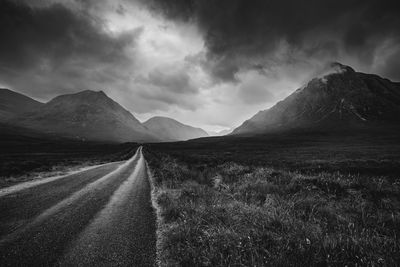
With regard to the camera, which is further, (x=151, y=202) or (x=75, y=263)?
(x=151, y=202)

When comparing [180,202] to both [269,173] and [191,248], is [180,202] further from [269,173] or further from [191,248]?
[269,173]

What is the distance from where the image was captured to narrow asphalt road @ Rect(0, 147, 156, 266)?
4152mm

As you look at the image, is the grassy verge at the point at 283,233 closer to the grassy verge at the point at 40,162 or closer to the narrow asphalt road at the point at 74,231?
the narrow asphalt road at the point at 74,231

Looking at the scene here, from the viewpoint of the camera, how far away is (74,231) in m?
5.46

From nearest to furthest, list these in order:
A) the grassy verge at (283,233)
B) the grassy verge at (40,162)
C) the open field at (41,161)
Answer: the grassy verge at (283,233), the grassy verge at (40,162), the open field at (41,161)

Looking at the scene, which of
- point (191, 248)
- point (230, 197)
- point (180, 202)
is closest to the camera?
point (191, 248)

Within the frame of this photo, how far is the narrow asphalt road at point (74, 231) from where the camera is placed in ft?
13.6

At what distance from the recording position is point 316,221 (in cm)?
530

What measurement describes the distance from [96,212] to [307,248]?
731cm

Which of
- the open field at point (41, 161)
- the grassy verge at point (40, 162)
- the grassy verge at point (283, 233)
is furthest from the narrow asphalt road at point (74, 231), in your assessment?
the open field at point (41, 161)

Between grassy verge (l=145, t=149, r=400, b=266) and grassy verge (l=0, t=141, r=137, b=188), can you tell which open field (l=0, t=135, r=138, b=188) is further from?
grassy verge (l=145, t=149, r=400, b=266)

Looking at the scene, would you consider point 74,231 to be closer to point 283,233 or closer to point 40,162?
point 283,233

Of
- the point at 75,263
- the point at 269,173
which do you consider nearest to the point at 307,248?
the point at 75,263

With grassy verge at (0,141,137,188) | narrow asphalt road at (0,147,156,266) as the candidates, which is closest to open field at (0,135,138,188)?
grassy verge at (0,141,137,188)
